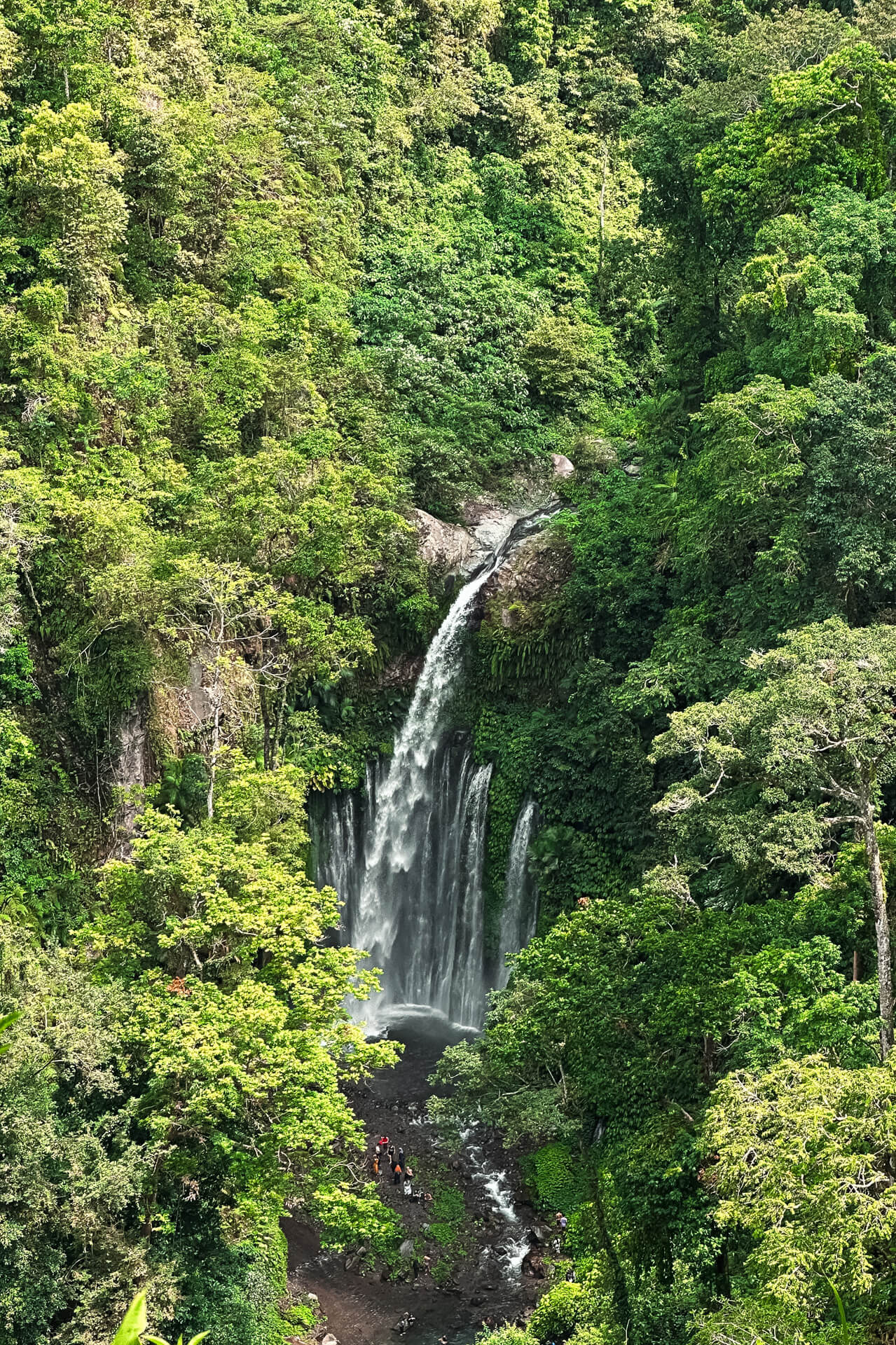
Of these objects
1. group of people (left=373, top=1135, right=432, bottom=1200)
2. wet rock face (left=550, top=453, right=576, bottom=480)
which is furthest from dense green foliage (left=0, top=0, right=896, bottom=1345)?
group of people (left=373, top=1135, right=432, bottom=1200)

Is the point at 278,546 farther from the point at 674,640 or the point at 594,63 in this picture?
the point at 594,63

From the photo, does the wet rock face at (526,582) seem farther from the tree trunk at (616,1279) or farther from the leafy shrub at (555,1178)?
the tree trunk at (616,1279)

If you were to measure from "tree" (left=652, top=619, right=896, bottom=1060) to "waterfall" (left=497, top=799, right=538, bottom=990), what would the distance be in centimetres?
699

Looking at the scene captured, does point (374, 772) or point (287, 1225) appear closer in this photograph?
point (287, 1225)

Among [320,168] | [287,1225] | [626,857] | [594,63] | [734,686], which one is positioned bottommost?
[287,1225]

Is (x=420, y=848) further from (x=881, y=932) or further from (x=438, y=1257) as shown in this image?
(x=881, y=932)

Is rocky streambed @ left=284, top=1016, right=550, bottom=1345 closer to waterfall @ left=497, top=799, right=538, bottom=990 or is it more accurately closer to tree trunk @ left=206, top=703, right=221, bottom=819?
waterfall @ left=497, top=799, right=538, bottom=990

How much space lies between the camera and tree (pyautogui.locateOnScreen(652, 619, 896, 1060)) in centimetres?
1432

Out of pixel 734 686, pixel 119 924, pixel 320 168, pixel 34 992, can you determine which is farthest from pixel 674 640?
pixel 320 168

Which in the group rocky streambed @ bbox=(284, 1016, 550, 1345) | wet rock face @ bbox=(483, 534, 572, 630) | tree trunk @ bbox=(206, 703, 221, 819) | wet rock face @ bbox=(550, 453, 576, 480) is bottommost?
rocky streambed @ bbox=(284, 1016, 550, 1345)

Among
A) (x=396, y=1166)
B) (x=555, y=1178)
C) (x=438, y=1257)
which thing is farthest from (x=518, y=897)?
(x=438, y=1257)

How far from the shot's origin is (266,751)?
82.3 feet

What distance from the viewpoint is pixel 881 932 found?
1377 centimetres

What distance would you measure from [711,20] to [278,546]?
27.0 meters
